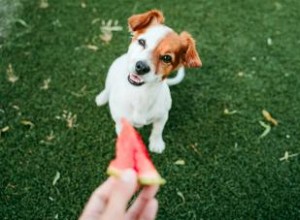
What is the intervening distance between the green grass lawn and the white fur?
36 cm

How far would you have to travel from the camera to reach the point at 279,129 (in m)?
3.47

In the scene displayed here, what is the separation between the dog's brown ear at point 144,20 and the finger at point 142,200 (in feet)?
4.28

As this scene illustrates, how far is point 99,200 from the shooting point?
4.79 ft

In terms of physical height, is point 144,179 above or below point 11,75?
above

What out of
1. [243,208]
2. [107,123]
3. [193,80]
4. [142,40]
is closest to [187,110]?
[193,80]

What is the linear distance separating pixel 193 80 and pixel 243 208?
1.01 meters

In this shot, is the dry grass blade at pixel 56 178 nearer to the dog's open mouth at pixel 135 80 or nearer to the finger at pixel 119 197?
the dog's open mouth at pixel 135 80

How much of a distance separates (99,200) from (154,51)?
125 centimetres

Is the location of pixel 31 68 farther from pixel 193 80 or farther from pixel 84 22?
pixel 193 80

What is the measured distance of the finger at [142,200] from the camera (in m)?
1.51

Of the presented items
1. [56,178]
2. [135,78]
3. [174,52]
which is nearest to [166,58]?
[174,52]

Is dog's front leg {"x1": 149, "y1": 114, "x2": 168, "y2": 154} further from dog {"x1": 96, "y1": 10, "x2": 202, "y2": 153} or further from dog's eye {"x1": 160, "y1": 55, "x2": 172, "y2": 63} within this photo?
dog's eye {"x1": 160, "y1": 55, "x2": 172, "y2": 63}

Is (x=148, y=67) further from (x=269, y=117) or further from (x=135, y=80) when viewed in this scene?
(x=269, y=117)

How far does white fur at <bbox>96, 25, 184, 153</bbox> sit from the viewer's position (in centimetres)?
262
